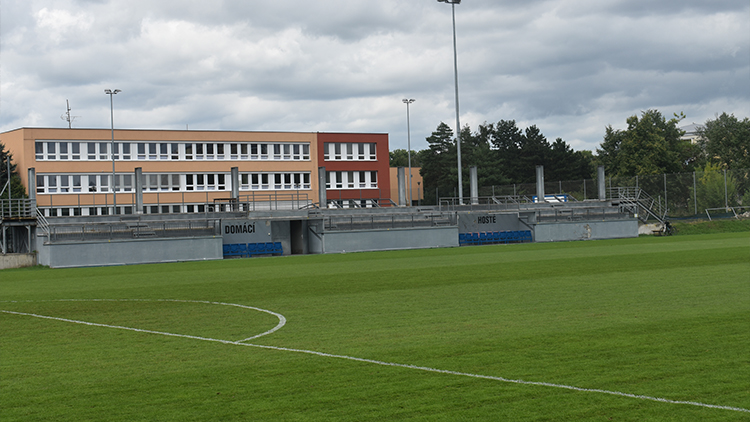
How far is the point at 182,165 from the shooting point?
7588cm

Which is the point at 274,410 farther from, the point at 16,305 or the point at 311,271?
the point at 311,271

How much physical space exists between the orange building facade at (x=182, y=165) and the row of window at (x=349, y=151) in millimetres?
114

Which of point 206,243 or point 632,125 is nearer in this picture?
point 206,243

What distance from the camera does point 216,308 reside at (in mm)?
17250

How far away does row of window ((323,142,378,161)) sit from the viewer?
268 ft

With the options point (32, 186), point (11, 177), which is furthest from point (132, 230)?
point (11, 177)

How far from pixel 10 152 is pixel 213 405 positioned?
242 ft

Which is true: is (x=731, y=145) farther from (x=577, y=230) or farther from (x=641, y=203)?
(x=577, y=230)

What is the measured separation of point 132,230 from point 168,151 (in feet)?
115

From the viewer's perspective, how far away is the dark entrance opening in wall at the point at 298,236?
48656mm

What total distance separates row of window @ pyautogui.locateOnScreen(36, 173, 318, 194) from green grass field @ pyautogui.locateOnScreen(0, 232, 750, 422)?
176ft

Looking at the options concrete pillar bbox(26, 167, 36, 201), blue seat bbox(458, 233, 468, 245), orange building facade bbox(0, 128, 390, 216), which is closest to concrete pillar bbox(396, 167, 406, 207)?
orange building facade bbox(0, 128, 390, 216)

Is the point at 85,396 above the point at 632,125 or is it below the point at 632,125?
below

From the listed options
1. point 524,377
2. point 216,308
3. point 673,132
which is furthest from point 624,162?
point 524,377
